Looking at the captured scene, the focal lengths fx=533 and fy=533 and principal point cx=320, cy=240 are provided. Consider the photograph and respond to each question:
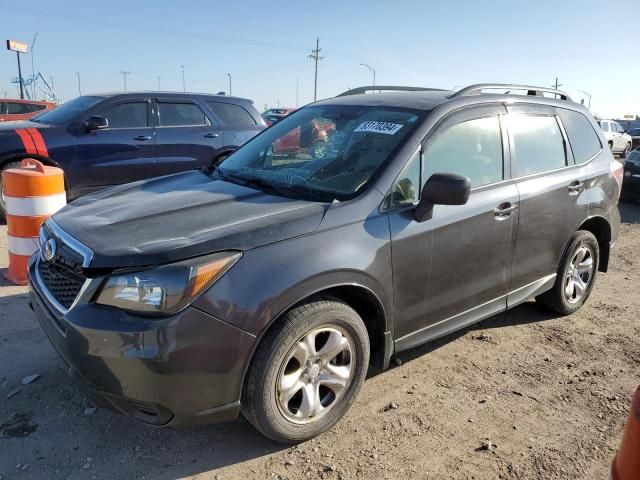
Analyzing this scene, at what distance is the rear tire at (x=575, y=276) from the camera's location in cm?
435

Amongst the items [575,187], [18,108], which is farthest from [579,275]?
[18,108]

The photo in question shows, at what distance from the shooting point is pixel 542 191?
3.89 m

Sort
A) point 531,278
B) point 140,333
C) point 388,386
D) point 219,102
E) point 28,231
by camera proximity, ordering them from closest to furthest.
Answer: point 140,333 → point 388,386 → point 531,278 → point 28,231 → point 219,102

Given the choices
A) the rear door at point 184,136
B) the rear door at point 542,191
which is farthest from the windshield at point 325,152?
the rear door at point 184,136

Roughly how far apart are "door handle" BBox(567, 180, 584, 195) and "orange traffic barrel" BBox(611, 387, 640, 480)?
3.08 metres

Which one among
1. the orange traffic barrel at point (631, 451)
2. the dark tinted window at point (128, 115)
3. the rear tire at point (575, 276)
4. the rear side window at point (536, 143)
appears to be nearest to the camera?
the orange traffic barrel at point (631, 451)

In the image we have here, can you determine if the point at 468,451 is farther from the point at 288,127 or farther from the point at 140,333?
the point at 288,127

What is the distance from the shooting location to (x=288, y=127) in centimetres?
405

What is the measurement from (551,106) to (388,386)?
264 centimetres

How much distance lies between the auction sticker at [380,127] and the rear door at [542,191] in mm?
999

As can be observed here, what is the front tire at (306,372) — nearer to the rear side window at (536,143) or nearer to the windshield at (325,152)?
the windshield at (325,152)

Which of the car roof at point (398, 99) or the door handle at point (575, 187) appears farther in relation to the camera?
the door handle at point (575, 187)

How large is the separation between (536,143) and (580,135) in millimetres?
784

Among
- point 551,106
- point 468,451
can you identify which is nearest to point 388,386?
point 468,451
